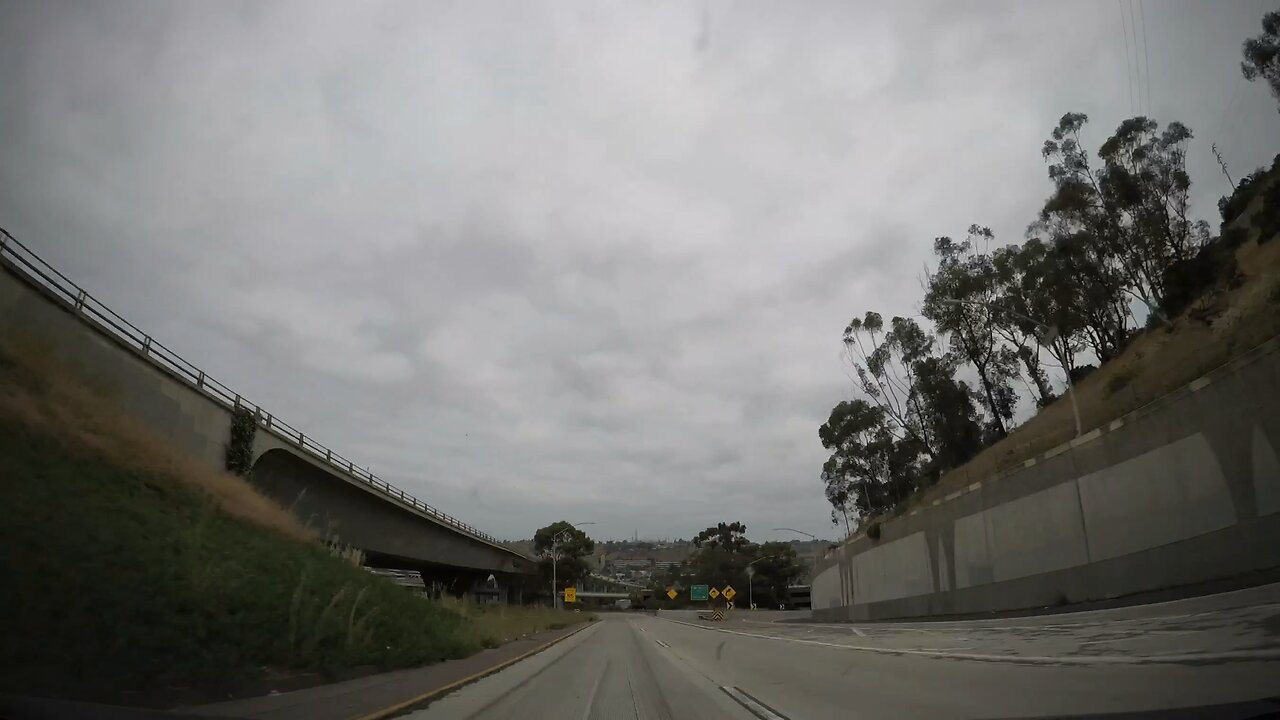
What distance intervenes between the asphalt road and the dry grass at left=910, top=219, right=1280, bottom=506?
9.01 m

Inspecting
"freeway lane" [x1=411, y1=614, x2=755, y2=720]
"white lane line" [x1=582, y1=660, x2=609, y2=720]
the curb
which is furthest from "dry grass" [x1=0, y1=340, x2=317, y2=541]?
"white lane line" [x1=582, y1=660, x2=609, y2=720]

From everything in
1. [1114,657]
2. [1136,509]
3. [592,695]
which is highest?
[1136,509]

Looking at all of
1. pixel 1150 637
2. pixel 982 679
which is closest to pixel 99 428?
pixel 982 679

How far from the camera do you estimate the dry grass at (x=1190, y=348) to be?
Result: 21.1 meters

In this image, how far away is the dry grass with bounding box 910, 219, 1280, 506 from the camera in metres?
21.1

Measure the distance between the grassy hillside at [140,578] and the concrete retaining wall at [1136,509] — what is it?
21.4m

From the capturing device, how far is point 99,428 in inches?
703

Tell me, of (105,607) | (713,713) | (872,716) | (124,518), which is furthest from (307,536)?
(872,716)

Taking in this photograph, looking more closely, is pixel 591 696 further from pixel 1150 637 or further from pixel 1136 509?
pixel 1136 509

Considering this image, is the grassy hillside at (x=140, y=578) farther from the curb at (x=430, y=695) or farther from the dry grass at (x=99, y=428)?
the curb at (x=430, y=695)

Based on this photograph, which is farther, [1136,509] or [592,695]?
[1136,509]

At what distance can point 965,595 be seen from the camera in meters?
35.1

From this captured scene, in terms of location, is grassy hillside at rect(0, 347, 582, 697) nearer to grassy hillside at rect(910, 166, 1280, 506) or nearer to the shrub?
the shrub

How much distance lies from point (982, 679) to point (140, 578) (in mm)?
12598
